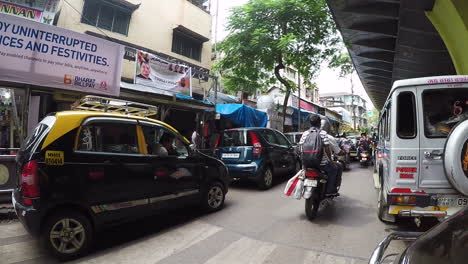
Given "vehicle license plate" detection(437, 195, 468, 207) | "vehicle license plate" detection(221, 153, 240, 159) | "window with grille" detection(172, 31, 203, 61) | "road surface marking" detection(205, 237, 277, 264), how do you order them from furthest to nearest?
"window with grille" detection(172, 31, 203, 61)
"vehicle license plate" detection(221, 153, 240, 159)
"vehicle license plate" detection(437, 195, 468, 207)
"road surface marking" detection(205, 237, 277, 264)

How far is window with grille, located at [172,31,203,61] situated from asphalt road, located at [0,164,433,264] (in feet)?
32.3

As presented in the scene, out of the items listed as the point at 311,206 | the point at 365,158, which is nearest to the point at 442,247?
the point at 311,206

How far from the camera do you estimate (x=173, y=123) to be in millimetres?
12000

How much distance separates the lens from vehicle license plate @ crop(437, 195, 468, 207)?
3.37 m

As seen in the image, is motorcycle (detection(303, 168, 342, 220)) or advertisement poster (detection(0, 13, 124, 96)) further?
advertisement poster (detection(0, 13, 124, 96))

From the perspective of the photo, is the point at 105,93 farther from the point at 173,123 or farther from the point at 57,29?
the point at 173,123

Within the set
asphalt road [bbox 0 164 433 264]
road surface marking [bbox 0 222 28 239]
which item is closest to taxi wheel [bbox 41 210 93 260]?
asphalt road [bbox 0 164 433 264]

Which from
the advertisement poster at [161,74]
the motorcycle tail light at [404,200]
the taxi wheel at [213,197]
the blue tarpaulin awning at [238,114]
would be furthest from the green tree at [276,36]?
the motorcycle tail light at [404,200]

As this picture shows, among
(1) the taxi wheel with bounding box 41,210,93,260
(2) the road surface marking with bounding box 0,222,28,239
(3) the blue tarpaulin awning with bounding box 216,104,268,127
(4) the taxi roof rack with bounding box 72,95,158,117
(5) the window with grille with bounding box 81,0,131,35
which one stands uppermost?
(5) the window with grille with bounding box 81,0,131,35

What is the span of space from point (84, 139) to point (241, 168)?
13.7 ft

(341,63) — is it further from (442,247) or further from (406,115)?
(442,247)

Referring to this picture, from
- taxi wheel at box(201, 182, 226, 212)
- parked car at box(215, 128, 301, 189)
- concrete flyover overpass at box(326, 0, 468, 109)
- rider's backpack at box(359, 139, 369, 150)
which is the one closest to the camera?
taxi wheel at box(201, 182, 226, 212)

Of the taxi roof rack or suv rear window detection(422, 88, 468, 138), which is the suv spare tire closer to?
suv rear window detection(422, 88, 468, 138)

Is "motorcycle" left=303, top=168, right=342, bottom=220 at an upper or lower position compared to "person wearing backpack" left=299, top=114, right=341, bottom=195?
lower
